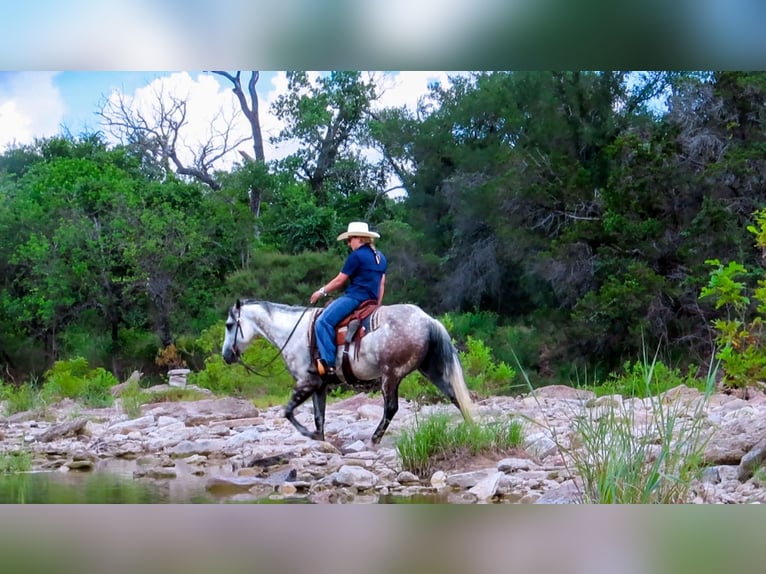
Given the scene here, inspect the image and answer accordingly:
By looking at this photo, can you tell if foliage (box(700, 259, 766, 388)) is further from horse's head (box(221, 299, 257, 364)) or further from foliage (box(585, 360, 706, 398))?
horse's head (box(221, 299, 257, 364))

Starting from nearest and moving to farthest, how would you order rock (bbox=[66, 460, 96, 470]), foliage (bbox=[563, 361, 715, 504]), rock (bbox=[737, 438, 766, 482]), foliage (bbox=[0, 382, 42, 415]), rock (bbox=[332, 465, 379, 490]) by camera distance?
foliage (bbox=[563, 361, 715, 504]) → rock (bbox=[737, 438, 766, 482]) → rock (bbox=[332, 465, 379, 490]) → rock (bbox=[66, 460, 96, 470]) → foliage (bbox=[0, 382, 42, 415])

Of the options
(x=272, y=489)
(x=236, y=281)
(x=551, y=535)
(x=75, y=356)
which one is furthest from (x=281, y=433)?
(x=551, y=535)

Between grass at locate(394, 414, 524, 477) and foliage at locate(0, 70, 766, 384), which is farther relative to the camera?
foliage at locate(0, 70, 766, 384)

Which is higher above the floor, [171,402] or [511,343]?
[511,343]

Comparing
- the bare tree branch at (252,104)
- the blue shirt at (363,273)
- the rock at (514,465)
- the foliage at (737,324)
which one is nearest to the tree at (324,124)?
the bare tree branch at (252,104)

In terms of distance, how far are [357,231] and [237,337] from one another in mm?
1081

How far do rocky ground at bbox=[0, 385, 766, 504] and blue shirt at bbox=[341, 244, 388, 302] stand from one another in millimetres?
718

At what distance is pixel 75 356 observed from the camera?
24.2 ft

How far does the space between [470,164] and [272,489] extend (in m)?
2.61

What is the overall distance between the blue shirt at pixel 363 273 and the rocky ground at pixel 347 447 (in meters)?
0.72

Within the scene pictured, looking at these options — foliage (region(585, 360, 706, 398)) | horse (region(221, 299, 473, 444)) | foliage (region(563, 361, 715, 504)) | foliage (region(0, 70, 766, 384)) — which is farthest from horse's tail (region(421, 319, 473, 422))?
foliage (region(563, 361, 715, 504))

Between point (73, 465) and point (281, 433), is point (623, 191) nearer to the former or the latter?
point (281, 433)

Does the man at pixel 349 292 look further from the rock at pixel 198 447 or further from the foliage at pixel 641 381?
the foliage at pixel 641 381

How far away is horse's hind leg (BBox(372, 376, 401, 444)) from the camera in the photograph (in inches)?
269
